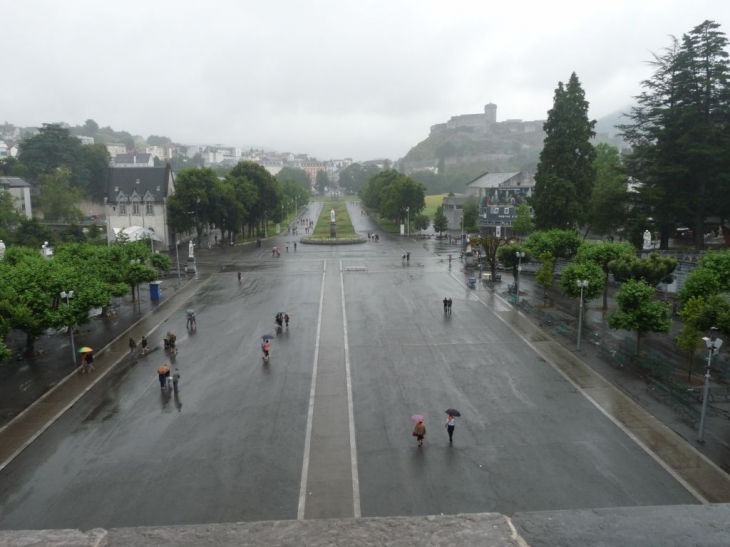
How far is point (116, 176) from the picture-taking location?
75.5m

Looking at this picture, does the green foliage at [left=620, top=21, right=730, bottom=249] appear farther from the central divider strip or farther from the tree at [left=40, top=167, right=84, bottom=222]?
the tree at [left=40, top=167, right=84, bottom=222]

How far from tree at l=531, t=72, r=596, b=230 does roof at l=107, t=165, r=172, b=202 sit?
51.2 metres

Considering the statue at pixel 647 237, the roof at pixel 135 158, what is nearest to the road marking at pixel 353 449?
the statue at pixel 647 237

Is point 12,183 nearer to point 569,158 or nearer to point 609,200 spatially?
point 569,158

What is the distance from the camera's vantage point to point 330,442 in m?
18.3

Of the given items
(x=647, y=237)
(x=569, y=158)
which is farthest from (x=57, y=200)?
(x=647, y=237)

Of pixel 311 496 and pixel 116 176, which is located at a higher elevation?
pixel 116 176

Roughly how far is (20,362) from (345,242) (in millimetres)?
54005

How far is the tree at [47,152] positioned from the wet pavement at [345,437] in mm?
97554

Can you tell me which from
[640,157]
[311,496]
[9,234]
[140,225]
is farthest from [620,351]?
[9,234]

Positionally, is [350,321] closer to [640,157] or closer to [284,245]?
[640,157]

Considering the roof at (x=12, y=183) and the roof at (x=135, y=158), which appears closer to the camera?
the roof at (x=12, y=183)

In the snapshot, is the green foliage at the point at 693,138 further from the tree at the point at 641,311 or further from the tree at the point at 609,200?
the tree at the point at 641,311

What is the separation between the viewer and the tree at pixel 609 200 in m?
49.8
